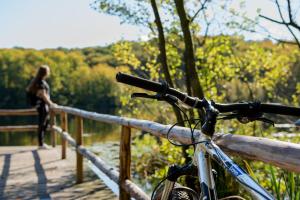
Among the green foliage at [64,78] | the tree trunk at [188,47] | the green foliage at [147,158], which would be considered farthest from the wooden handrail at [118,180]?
the green foliage at [64,78]

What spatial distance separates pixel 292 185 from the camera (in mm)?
2467

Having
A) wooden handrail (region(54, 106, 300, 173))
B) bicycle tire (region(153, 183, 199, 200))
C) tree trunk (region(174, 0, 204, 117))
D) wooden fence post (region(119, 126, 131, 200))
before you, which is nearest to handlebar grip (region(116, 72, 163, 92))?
wooden handrail (region(54, 106, 300, 173))

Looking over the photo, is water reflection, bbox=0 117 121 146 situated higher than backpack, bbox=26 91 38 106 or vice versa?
backpack, bbox=26 91 38 106

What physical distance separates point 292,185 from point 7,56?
91.1m

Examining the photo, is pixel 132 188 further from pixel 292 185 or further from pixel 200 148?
pixel 200 148

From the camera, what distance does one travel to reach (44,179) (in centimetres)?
656

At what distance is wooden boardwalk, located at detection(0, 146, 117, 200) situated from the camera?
5574 millimetres

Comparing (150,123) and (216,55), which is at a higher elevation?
(216,55)

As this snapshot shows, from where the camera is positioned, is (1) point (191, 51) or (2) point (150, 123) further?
(1) point (191, 51)

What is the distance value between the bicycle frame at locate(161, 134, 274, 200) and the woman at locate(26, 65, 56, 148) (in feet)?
25.1

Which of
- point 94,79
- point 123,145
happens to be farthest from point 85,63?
point 123,145

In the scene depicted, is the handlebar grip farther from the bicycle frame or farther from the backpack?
the backpack

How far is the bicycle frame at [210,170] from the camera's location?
134 centimetres

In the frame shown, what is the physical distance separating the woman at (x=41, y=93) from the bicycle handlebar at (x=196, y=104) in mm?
7667
